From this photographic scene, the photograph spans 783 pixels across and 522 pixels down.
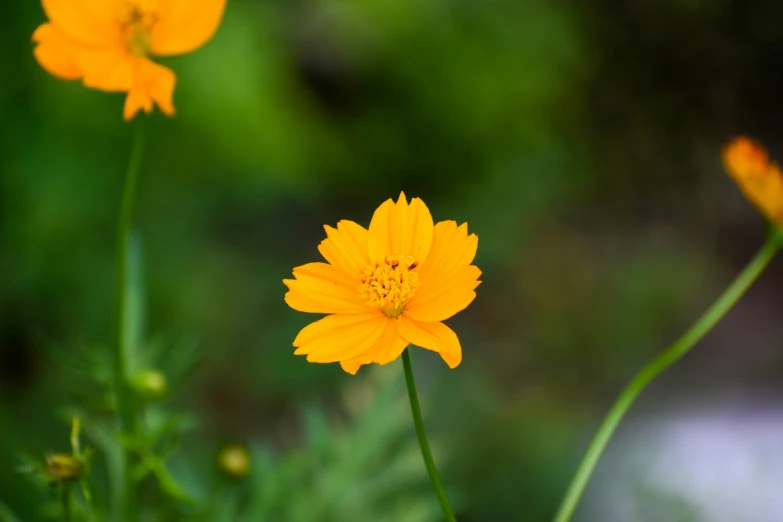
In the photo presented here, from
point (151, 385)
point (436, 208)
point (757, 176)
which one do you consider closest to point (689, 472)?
point (436, 208)

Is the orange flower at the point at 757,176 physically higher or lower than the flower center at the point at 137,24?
lower

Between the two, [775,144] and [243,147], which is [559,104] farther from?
[243,147]

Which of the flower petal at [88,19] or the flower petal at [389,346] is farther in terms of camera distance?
the flower petal at [88,19]

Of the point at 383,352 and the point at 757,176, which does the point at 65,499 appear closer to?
the point at 383,352

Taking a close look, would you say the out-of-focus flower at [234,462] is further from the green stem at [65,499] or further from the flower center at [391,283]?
the flower center at [391,283]

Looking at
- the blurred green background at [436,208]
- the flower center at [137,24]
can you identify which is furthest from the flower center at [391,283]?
the blurred green background at [436,208]

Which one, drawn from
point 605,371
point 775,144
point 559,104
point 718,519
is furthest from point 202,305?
point 775,144

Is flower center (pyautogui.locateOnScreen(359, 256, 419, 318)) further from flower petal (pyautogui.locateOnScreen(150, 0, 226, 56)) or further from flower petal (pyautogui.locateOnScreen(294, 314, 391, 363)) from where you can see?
flower petal (pyautogui.locateOnScreen(150, 0, 226, 56))
